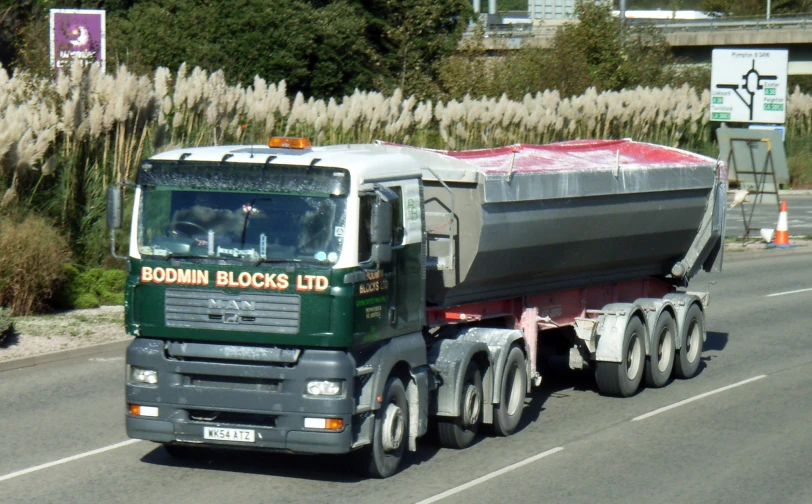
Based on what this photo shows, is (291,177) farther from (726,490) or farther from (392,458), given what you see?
(726,490)

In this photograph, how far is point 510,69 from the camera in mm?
45375

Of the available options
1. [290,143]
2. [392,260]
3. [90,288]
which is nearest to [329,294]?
[392,260]

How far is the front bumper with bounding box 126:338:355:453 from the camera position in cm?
905

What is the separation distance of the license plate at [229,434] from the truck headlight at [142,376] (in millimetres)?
551

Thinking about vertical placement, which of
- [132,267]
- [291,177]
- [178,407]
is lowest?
[178,407]

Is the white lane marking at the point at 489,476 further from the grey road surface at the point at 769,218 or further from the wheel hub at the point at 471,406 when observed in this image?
the grey road surface at the point at 769,218

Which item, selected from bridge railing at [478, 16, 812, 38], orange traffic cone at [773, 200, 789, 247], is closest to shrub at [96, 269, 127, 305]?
orange traffic cone at [773, 200, 789, 247]

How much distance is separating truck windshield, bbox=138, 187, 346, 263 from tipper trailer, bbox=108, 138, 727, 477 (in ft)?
0.03

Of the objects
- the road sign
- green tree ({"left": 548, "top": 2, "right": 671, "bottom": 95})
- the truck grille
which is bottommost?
the truck grille

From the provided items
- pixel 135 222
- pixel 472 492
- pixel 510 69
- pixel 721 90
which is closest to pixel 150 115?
pixel 135 222

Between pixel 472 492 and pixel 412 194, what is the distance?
245 centimetres

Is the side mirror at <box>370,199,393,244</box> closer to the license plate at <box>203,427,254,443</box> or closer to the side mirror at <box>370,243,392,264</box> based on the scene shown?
the side mirror at <box>370,243,392,264</box>

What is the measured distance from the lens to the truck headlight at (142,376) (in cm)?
935

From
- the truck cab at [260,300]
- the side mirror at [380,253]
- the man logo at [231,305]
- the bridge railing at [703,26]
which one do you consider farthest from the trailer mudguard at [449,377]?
the bridge railing at [703,26]
